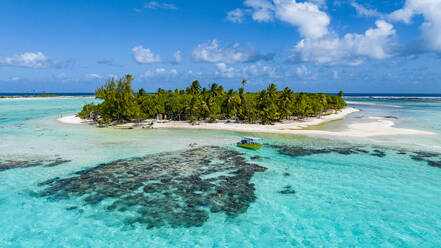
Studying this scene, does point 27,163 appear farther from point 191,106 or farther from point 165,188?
point 191,106

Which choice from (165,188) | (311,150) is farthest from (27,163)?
(311,150)

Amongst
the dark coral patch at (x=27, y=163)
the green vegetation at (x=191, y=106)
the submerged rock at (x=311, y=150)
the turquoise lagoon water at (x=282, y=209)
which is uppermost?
the green vegetation at (x=191, y=106)

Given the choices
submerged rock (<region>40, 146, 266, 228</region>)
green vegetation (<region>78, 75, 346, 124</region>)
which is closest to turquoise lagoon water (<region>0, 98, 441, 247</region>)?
submerged rock (<region>40, 146, 266, 228</region>)

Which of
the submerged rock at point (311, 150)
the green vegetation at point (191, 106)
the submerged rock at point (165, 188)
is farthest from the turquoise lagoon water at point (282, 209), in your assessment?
the green vegetation at point (191, 106)

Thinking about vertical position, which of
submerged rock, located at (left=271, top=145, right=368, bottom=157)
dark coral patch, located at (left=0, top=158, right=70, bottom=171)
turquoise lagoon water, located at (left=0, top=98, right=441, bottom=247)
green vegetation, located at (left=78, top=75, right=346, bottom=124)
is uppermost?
green vegetation, located at (left=78, top=75, right=346, bottom=124)

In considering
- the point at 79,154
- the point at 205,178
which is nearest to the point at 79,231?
the point at 205,178

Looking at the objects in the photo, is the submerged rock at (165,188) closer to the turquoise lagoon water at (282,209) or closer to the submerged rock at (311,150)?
the turquoise lagoon water at (282,209)

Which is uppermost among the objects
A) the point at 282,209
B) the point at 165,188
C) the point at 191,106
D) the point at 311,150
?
the point at 191,106

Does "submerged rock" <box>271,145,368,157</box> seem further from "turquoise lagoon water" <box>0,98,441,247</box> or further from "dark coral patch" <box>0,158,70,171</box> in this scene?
→ "dark coral patch" <box>0,158,70,171</box>
